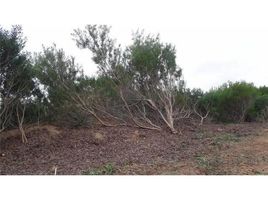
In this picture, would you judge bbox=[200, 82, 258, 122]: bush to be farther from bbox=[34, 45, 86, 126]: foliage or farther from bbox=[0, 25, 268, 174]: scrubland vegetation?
bbox=[34, 45, 86, 126]: foliage

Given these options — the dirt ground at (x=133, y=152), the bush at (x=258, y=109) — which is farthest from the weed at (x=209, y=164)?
the bush at (x=258, y=109)

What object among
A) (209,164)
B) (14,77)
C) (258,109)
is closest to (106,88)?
(14,77)

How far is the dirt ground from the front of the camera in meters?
5.80

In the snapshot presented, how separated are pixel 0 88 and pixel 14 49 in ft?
3.02

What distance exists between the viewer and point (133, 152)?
737cm

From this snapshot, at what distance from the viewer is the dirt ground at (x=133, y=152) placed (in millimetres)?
5801

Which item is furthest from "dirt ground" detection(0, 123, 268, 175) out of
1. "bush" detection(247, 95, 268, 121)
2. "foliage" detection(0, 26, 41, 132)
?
"bush" detection(247, 95, 268, 121)

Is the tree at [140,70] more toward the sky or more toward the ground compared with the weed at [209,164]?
more toward the sky

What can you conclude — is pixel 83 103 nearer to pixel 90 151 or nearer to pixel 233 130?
pixel 90 151

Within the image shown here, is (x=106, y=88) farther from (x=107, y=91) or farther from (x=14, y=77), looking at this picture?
(x=14, y=77)

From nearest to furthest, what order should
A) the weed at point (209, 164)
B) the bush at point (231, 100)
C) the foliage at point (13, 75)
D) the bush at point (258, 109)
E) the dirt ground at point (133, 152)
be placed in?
the weed at point (209, 164), the dirt ground at point (133, 152), the foliage at point (13, 75), the bush at point (231, 100), the bush at point (258, 109)

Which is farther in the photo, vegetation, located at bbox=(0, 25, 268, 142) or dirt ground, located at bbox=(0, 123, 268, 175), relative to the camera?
vegetation, located at bbox=(0, 25, 268, 142)

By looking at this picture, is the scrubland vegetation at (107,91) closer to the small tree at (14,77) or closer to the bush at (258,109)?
the small tree at (14,77)

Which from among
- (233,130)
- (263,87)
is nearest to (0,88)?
(233,130)
